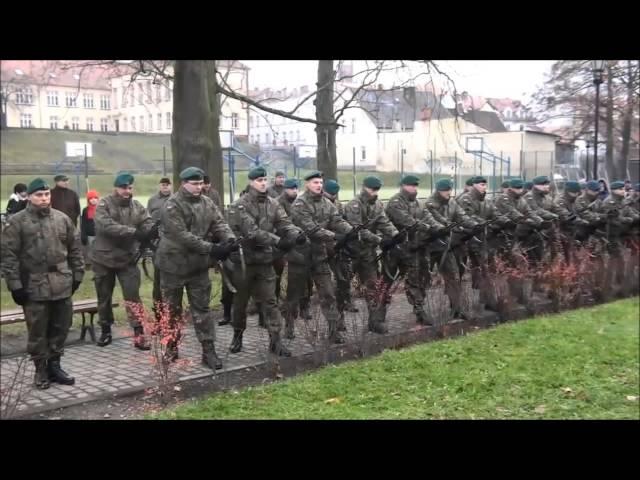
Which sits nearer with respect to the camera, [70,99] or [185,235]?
[185,235]

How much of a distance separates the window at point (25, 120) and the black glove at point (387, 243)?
24.8 m

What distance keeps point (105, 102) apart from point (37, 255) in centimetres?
1644

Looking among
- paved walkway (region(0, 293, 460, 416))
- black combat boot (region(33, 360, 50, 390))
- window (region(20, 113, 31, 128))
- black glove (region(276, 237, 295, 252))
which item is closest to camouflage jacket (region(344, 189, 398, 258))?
paved walkway (region(0, 293, 460, 416))

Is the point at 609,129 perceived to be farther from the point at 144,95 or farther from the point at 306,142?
the point at 144,95

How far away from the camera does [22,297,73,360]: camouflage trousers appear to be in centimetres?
608

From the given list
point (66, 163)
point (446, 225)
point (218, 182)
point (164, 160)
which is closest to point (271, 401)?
point (446, 225)

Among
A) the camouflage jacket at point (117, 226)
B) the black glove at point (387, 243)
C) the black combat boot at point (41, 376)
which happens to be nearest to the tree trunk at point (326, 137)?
the black glove at point (387, 243)

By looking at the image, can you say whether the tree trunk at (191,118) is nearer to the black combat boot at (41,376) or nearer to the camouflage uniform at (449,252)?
the camouflage uniform at (449,252)

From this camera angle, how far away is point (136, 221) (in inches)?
305

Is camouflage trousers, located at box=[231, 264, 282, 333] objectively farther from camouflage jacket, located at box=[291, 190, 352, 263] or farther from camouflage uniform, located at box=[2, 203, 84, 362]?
camouflage uniform, located at box=[2, 203, 84, 362]

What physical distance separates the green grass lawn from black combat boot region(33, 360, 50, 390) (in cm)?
143

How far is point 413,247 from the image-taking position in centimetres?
866

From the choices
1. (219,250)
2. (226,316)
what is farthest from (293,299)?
(226,316)

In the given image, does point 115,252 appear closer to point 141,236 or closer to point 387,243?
point 141,236
